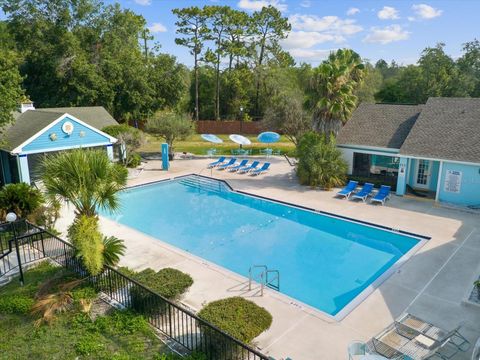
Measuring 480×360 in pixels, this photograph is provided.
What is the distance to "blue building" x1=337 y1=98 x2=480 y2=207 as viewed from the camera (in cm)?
1920

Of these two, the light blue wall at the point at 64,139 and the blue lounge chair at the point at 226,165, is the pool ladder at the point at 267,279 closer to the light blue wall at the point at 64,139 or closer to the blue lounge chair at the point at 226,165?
the light blue wall at the point at 64,139

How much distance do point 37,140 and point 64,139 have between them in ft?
5.35

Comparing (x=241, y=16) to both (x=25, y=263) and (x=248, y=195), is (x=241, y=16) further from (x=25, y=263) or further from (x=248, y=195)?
(x=25, y=263)

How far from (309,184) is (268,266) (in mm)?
10802

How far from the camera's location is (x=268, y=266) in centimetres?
1400

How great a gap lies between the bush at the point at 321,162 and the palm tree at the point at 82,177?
1367cm

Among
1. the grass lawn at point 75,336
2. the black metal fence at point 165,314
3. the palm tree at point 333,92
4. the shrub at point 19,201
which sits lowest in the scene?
the grass lawn at point 75,336

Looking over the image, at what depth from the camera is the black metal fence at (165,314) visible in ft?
25.2

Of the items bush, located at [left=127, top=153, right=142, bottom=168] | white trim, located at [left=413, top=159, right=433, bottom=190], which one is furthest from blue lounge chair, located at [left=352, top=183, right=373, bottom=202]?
bush, located at [left=127, top=153, right=142, bottom=168]

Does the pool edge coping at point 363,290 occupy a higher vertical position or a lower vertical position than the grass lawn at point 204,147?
lower

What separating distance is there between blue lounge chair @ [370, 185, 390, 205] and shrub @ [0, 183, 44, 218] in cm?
1647

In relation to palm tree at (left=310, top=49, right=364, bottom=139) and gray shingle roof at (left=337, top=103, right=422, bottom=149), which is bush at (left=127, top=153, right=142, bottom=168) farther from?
gray shingle roof at (left=337, top=103, right=422, bottom=149)

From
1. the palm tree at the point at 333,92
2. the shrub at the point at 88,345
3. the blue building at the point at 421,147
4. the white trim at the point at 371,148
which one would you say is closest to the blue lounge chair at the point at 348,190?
the blue building at the point at 421,147

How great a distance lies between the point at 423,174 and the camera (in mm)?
22391
